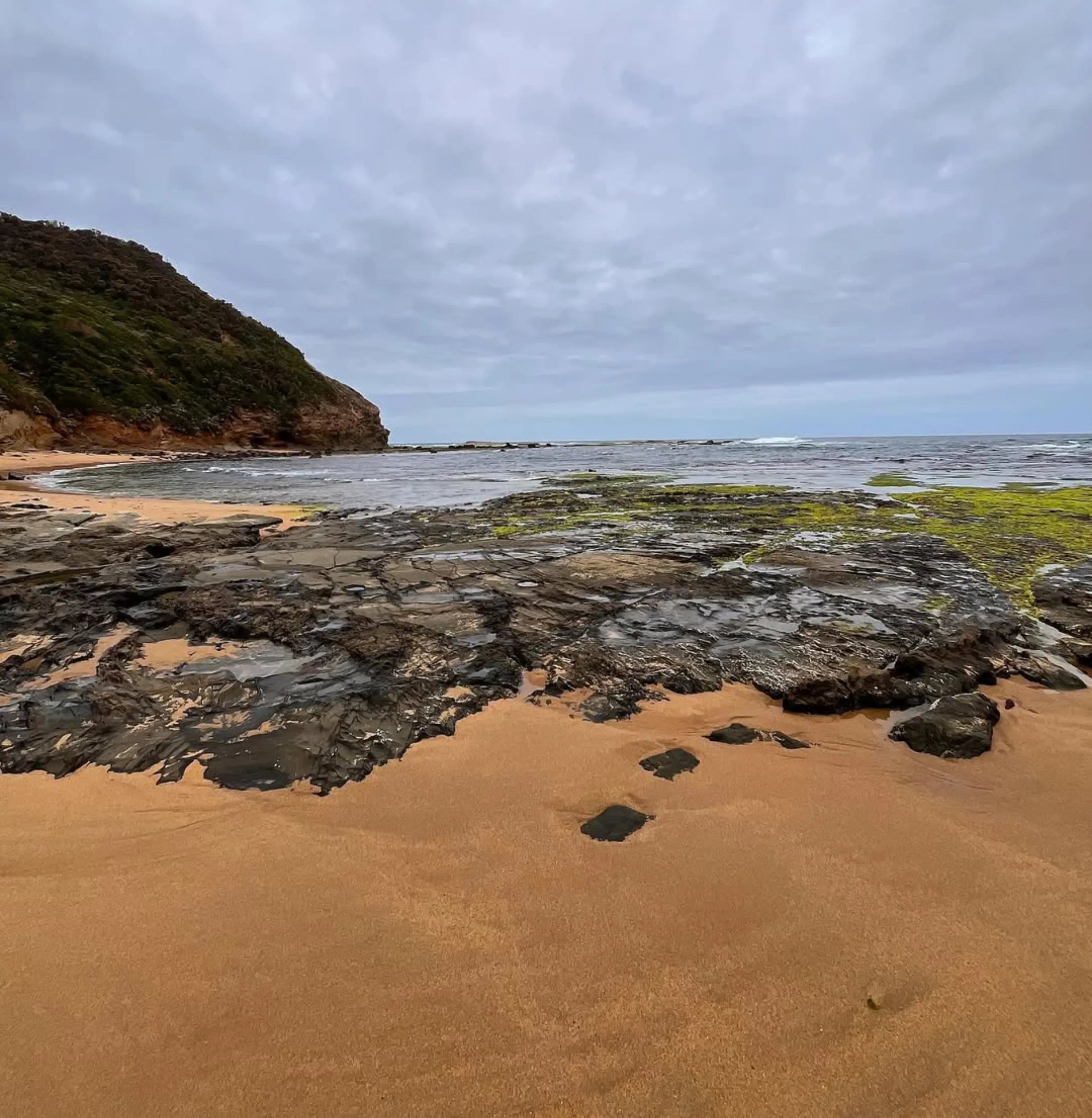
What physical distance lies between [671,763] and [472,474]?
1161 inches

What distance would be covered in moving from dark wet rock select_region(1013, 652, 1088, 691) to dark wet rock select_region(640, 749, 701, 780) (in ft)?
10.1

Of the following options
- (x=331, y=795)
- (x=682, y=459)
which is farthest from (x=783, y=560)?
(x=682, y=459)

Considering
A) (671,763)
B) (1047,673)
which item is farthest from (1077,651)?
(671,763)

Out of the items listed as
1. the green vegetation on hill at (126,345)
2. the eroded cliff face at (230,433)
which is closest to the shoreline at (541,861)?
the eroded cliff face at (230,433)

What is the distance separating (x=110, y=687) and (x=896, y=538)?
1093 centimetres

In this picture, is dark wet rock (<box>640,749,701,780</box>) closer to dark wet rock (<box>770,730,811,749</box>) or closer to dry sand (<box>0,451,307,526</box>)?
dark wet rock (<box>770,730,811,749</box>)

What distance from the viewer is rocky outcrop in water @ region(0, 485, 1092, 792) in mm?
3631

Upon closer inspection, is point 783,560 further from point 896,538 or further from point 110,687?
point 110,687

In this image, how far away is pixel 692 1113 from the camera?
163cm

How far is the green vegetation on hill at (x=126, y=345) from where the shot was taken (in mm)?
44844

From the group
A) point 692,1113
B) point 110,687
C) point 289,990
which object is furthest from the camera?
point 110,687

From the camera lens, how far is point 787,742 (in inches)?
143

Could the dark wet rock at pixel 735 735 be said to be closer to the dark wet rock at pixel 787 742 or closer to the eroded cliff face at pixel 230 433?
the dark wet rock at pixel 787 742

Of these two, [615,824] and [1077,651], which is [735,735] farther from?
[1077,651]
